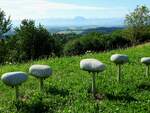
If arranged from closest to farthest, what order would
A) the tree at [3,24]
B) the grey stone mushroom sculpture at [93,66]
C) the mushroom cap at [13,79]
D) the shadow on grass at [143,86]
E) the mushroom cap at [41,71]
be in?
1. the mushroom cap at [13,79]
2. the mushroom cap at [41,71]
3. the grey stone mushroom sculpture at [93,66]
4. the shadow on grass at [143,86]
5. the tree at [3,24]

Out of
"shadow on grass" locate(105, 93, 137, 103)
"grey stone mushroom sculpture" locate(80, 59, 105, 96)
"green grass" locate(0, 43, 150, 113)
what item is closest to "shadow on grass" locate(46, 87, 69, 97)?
"green grass" locate(0, 43, 150, 113)

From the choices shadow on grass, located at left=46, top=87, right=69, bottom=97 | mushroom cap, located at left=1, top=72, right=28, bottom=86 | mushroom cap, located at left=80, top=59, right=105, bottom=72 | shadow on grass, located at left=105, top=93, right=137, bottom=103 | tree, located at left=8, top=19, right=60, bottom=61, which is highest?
mushroom cap, located at left=80, top=59, right=105, bottom=72

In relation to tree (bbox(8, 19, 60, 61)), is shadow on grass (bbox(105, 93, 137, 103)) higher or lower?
higher

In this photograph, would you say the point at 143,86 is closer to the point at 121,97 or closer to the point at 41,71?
the point at 121,97

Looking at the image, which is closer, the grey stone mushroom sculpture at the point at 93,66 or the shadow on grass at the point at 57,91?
the grey stone mushroom sculpture at the point at 93,66

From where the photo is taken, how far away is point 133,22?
9325 centimetres

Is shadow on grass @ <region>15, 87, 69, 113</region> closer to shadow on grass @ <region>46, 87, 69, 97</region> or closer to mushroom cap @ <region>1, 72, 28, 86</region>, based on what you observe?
shadow on grass @ <region>46, 87, 69, 97</region>

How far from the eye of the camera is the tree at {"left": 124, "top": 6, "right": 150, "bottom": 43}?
90000mm

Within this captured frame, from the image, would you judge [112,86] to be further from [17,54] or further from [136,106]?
[17,54]

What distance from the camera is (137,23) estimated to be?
9219 cm

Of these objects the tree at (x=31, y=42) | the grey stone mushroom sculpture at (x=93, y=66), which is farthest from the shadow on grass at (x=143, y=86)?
the tree at (x=31, y=42)

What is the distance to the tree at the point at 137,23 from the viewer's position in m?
90.0

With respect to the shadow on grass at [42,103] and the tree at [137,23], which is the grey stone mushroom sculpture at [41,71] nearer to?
the shadow on grass at [42,103]

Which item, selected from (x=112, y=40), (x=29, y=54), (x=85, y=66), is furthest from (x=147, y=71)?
(x=112, y=40)
